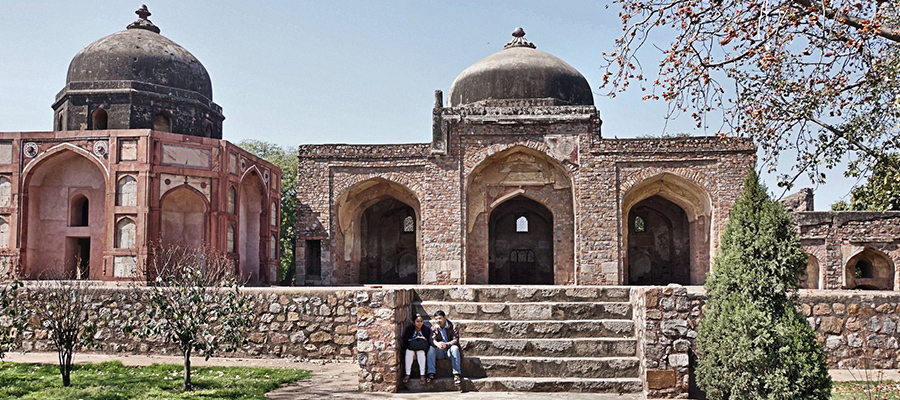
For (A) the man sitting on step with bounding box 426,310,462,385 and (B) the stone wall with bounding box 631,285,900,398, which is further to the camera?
(B) the stone wall with bounding box 631,285,900,398

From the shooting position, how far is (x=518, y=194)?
58.1ft

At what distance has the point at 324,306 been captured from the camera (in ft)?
29.7

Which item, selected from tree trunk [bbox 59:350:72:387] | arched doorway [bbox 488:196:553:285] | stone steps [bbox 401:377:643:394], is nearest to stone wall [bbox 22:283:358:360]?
tree trunk [bbox 59:350:72:387]

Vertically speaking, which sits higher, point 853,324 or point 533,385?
point 853,324

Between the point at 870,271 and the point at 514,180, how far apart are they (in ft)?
39.1

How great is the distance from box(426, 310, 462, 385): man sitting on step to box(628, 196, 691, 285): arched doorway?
13587 mm

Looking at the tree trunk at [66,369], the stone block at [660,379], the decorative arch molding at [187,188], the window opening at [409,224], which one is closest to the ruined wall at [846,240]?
the window opening at [409,224]

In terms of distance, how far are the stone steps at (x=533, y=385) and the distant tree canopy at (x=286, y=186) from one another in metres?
20.2

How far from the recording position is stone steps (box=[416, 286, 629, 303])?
334 inches

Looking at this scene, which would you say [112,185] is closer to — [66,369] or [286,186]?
Result: [66,369]

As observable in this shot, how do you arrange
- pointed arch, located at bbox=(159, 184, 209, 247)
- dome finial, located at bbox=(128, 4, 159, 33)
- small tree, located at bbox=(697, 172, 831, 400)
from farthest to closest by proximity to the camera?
dome finial, located at bbox=(128, 4, 159, 33), pointed arch, located at bbox=(159, 184, 209, 247), small tree, located at bbox=(697, 172, 831, 400)

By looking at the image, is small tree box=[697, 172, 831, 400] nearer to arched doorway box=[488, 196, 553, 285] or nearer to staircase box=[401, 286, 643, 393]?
staircase box=[401, 286, 643, 393]

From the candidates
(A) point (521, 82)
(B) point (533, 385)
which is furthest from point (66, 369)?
(A) point (521, 82)

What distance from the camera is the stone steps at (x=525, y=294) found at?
27.8ft
